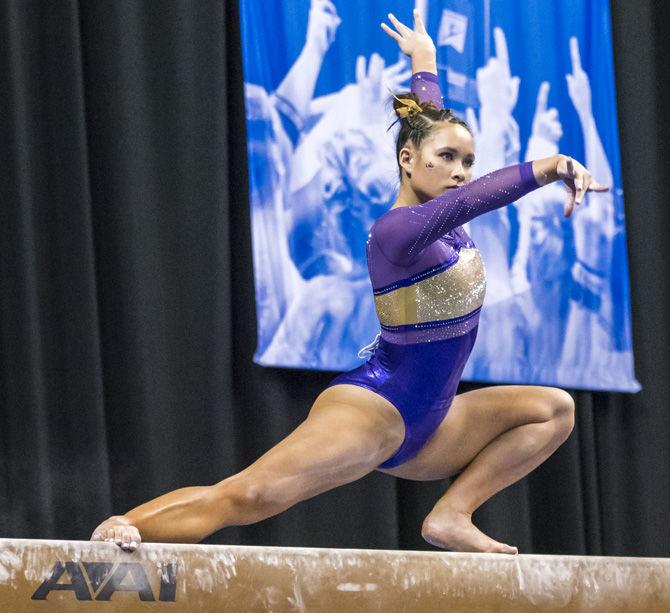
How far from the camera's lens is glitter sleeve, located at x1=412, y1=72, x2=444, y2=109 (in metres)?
3.11

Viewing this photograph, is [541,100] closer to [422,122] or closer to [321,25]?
[321,25]

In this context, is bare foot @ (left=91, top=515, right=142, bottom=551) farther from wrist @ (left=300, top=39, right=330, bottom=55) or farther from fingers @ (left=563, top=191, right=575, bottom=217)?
wrist @ (left=300, top=39, right=330, bottom=55)

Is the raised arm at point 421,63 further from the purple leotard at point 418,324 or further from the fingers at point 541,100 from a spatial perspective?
the fingers at point 541,100

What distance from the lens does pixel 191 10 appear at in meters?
Answer: 4.24

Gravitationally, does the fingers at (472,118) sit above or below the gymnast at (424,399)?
above

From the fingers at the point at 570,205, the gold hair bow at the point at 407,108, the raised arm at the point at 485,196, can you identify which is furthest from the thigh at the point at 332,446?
the gold hair bow at the point at 407,108

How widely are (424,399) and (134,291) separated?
→ 1666 mm

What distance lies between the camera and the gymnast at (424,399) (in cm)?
244

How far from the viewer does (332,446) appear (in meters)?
2.52

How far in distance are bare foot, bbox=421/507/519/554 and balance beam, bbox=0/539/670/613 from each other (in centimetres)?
47

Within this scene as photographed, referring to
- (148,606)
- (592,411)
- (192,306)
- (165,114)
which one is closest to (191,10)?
(165,114)

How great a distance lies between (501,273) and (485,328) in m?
0.24

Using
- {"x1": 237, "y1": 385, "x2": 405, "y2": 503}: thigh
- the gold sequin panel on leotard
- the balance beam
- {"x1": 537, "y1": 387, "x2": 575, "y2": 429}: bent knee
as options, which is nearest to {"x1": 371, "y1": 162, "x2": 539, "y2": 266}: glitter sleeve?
the gold sequin panel on leotard

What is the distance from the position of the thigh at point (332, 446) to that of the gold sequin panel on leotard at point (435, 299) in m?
0.22
